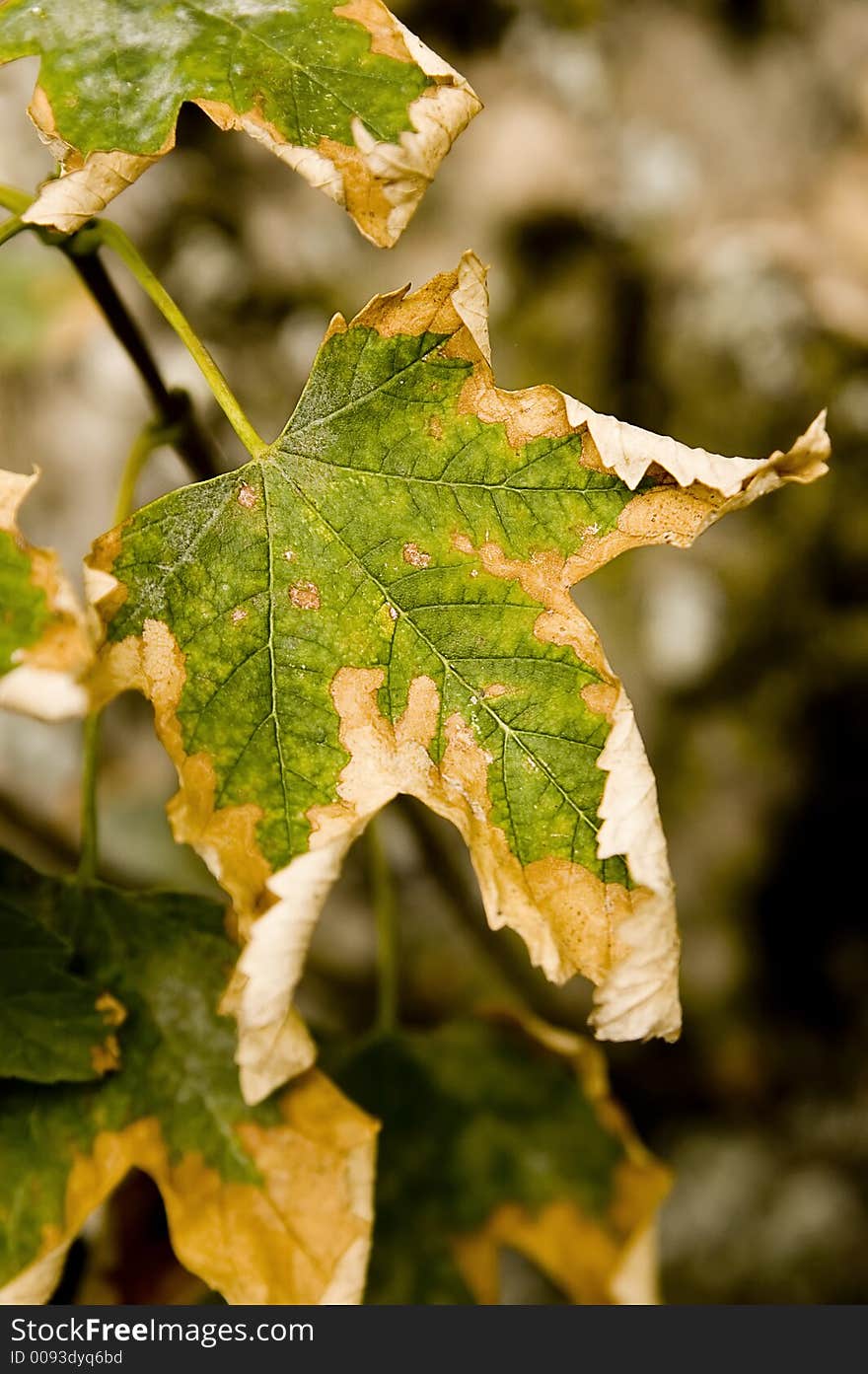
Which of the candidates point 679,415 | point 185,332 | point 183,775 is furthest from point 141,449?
point 679,415

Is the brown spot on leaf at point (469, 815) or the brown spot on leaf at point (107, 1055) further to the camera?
the brown spot on leaf at point (107, 1055)

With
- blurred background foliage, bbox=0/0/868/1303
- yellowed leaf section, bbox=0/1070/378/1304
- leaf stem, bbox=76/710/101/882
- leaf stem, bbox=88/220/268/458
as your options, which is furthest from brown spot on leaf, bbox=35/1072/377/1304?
blurred background foliage, bbox=0/0/868/1303

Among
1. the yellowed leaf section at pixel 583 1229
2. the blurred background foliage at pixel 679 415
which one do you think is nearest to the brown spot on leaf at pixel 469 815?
the yellowed leaf section at pixel 583 1229

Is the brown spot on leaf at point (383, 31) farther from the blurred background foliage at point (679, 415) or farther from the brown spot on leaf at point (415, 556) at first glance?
the blurred background foliage at point (679, 415)

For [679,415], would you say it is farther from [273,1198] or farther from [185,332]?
[273,1198]

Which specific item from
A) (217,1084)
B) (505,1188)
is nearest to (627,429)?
(217,1084)
